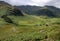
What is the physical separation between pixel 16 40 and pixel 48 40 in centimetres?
1450

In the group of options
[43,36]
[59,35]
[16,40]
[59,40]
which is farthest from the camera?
[16,40]

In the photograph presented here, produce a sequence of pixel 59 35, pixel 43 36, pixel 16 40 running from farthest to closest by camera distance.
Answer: pixel 16 40, pixel 43 36, pixel 59 35

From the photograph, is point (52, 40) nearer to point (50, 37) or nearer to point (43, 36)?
point (50, 37)

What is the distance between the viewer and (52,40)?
4850cm

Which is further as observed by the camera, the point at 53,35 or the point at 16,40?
the point at 16,40

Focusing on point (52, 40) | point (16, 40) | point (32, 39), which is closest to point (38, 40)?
point (32, 39)

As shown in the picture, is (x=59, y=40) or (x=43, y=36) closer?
(x=59, y=40)

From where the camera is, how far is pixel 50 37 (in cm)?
5091

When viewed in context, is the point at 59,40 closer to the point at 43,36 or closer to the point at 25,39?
the point at 43,36

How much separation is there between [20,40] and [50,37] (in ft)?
38.3

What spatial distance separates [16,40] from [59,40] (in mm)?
17280

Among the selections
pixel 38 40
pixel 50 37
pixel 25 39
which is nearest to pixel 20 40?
pixel 25 39

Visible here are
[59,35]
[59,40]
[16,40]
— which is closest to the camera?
[59,40]

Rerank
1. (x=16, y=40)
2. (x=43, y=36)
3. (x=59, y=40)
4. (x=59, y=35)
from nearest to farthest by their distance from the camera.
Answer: (x=59, y=40) < (x=59, y=35) < (x=43, y=36) < (x=16, y=40)
